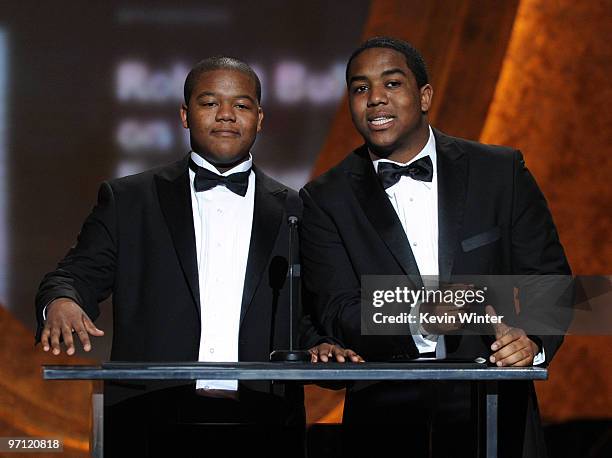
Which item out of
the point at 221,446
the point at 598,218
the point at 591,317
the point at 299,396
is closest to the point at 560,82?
the point at 598,218

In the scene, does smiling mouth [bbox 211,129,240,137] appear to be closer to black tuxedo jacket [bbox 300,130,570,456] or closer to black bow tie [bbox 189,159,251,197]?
black bow tie [bbox 189,159,251,197]

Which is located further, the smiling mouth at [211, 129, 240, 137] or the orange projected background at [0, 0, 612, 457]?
the orange projected background at [0, 0, 612, 457]

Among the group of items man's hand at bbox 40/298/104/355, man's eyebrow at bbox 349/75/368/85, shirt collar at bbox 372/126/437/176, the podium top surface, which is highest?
man's eyebrow at bbox 349/75/368/85

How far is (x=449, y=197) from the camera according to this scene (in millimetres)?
2629

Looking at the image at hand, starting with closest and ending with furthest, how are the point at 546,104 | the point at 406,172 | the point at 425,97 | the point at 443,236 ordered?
the point at 443,236
the point at 406,172
the point at 425,97
the point at 546,104

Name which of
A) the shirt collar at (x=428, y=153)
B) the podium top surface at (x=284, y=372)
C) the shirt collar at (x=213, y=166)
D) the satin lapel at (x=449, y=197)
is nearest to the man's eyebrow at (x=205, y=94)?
the shirt collar at (x=213, y=166)

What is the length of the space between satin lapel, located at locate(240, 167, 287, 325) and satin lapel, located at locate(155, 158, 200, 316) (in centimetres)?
12

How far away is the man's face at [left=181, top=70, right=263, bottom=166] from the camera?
2805 mm

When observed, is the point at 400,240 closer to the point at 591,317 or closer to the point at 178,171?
the point at 178,171

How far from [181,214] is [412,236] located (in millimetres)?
561

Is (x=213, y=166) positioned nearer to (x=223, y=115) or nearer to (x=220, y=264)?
(x=223, y=115)

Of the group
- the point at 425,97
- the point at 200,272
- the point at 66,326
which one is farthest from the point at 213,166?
the point at 66,326

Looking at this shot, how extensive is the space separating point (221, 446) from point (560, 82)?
96.7 inches

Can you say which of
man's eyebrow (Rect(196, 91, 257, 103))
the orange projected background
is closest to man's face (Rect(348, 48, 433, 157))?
man's eyebrow (Rect(196, 91, 257, 103))
